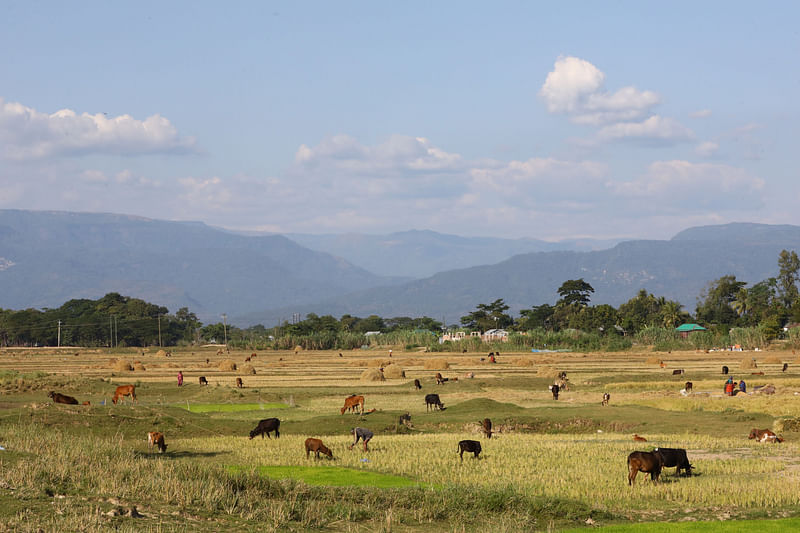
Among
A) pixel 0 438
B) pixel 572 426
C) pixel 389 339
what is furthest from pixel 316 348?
pixel 0 438

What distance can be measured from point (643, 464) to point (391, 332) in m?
154

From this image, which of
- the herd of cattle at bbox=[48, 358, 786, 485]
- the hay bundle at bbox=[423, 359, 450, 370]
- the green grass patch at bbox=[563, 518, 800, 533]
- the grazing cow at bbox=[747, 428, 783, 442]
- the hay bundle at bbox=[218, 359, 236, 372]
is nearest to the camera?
the green grass patch at bbox=[563, 518, 800, 533]

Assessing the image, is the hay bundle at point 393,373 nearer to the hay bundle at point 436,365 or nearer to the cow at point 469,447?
the hay bundle at point 436,365

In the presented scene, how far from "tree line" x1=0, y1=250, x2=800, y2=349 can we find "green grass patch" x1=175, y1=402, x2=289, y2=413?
92.0 meters

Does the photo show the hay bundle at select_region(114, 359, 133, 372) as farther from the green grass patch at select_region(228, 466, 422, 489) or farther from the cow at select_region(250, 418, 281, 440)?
the green grass patch at select_region(228, 466, 422, 489)

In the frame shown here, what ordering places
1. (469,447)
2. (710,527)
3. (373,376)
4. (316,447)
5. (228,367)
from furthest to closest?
(228,367) < (373,376) < (316,447) < (469,447) < (710,527)

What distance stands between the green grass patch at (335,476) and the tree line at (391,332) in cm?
11428

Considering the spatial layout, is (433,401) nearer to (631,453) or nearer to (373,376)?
(631,453)

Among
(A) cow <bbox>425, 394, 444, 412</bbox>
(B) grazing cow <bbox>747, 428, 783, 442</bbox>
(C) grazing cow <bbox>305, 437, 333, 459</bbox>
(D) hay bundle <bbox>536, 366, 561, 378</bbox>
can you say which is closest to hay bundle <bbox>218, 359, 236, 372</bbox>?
(D) hay bundle <bbox>536, 366, 561, 378</bbox>

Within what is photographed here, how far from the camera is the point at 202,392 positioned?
51.4 meters

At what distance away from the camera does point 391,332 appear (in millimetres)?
175500

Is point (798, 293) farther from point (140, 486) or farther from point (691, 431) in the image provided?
point (140, 486)

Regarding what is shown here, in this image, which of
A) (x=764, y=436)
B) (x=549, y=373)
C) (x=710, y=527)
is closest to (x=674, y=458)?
(x=710, y=527)

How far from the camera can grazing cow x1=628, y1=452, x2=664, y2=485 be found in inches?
859
